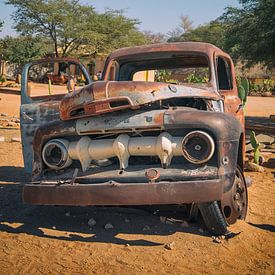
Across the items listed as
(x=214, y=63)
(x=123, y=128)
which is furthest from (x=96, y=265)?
(x=214, y=63)

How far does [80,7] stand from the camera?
40750 mm

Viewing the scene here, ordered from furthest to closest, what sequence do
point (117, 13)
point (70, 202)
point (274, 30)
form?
point (117, 13) < point (274, 30) < point (70, 202)

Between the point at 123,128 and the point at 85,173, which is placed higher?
the point at 123,128

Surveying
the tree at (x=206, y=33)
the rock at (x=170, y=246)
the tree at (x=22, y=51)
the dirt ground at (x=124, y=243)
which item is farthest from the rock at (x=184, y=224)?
the tree at (x=206, y=33)

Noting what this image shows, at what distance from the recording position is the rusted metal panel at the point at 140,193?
3.07 meters

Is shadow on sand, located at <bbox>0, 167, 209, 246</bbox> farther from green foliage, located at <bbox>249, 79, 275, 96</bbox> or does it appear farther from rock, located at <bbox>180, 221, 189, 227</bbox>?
green foliage, located at <bbox>249, 79, 275, 96</bbox>

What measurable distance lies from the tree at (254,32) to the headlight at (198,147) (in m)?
9.48

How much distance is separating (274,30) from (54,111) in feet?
28.3

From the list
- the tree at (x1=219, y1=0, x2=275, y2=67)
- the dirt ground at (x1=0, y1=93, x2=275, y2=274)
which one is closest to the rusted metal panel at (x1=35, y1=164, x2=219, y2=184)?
the dirt ground at (x1=0, y1=93, x2=275, y2=274)

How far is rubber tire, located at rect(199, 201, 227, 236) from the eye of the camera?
3369 millimetres

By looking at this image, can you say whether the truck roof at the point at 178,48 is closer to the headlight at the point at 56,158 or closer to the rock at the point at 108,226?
the headlight at the point at 56,158

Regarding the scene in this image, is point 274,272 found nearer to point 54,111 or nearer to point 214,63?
point 214,63

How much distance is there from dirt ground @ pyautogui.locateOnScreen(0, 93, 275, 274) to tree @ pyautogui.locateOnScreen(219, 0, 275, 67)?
325 inches

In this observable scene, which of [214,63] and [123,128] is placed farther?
[214,63]
